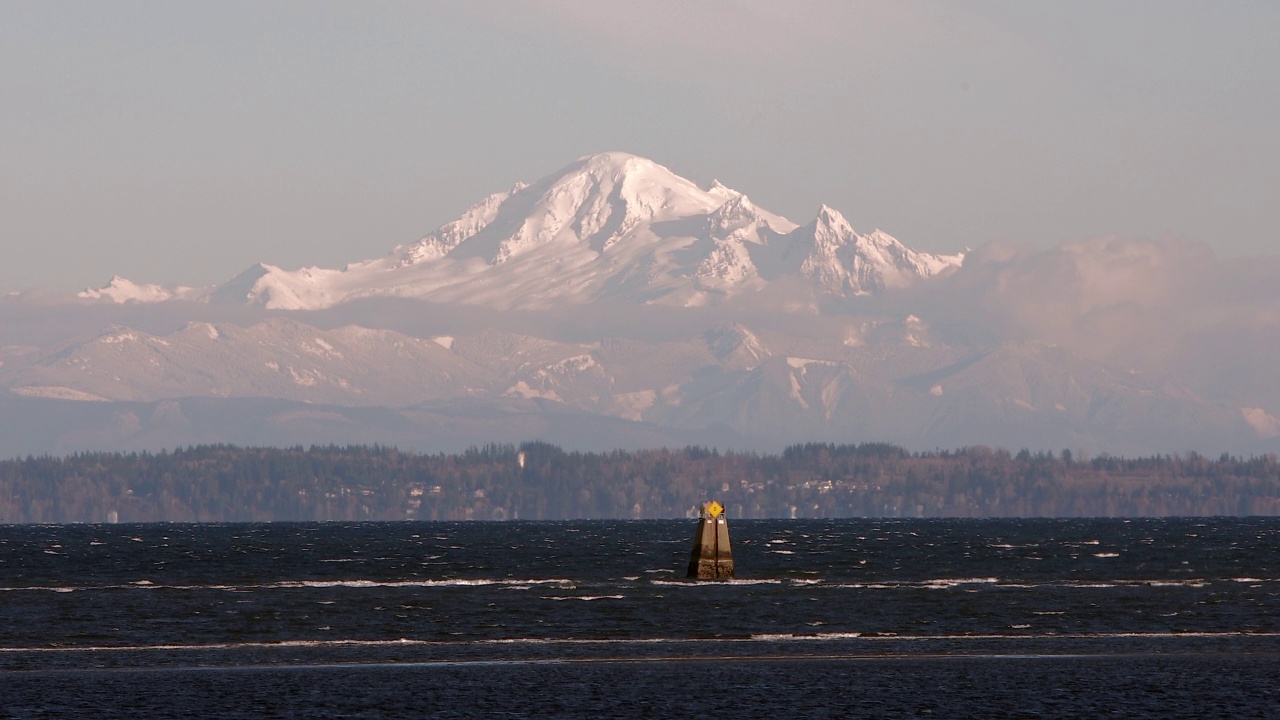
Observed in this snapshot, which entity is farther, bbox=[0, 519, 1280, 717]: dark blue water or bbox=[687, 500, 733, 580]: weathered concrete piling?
bbox=[687, 500, 733, 580]: weathered concrete piling

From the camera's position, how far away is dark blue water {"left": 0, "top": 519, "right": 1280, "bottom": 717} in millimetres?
52625

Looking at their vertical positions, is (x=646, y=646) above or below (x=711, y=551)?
below

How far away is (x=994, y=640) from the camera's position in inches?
2862

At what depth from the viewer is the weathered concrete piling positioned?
120000mm

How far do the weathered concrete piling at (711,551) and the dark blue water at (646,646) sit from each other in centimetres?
300

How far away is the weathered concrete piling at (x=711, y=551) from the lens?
394 feet

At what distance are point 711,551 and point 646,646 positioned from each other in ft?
161

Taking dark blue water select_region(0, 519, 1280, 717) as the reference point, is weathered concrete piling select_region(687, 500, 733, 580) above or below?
above

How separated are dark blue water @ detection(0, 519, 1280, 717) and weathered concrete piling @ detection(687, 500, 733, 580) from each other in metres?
3.00

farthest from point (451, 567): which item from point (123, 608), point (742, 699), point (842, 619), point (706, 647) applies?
point (742, 699)

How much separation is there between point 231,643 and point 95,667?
10.8 meters

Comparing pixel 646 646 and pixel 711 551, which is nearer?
pixel 646 646

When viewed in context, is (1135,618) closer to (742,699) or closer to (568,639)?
(568,639)

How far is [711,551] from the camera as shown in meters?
120
